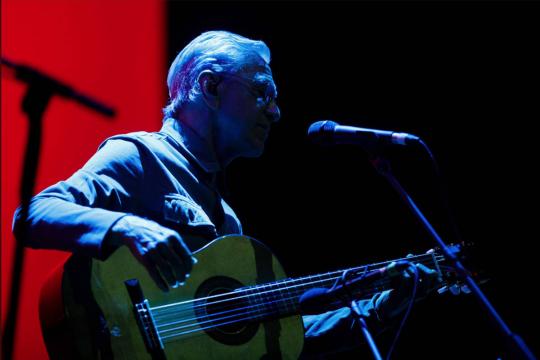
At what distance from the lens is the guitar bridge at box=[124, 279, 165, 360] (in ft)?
6.35

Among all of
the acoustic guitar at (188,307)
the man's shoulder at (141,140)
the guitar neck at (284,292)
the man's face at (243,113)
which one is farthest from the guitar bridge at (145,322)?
the man's face at (243,113)

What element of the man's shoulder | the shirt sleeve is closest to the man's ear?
the man's shoulder

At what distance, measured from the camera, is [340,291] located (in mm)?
1929

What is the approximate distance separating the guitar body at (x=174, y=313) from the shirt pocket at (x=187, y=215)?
6.8 inches

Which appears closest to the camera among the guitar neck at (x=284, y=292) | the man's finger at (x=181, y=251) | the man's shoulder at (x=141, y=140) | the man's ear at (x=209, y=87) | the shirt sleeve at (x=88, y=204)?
the man's finger at (x=181, y=251)

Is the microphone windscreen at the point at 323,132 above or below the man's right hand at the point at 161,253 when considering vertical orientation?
above

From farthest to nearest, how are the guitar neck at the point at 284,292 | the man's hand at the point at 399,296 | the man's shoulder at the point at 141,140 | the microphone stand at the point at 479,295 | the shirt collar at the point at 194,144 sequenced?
the shirt collar at the point at 194,144
the man's shoulder at the point at 141,140
the man's hand at the point at 399,296
the guitar neck at the point at 284,292
the microphone stand at the point at 479,295

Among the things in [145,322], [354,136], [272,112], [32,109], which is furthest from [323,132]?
[32,109]

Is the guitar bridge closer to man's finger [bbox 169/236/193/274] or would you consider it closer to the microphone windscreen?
man's finger [bbox 169/236/193/274]

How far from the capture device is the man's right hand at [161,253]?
5.94 feet

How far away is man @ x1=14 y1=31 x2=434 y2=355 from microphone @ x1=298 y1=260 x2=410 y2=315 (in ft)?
0.96

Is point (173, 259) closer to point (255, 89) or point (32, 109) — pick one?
point (32, 109)

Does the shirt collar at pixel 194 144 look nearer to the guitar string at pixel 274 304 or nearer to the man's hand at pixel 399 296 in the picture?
the guitar string at pixel 274 304

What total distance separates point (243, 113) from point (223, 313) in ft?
3.65
